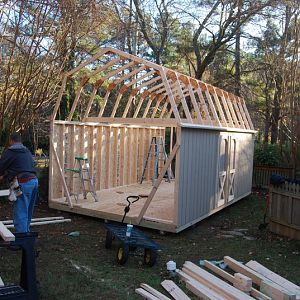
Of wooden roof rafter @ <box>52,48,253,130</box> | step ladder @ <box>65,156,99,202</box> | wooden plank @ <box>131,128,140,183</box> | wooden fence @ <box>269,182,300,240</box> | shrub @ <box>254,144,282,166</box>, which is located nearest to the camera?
wooden fence @ <box>269,182,300,240</box>

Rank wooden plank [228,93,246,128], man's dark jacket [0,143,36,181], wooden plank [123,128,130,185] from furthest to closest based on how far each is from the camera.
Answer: wooden plank [228,93,246,128]
wooden plank [123,128,130,185]
man's dark jacket [0,143,36,181]

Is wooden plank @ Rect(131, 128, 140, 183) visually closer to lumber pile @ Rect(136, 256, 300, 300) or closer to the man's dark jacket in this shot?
the man's dark jacket

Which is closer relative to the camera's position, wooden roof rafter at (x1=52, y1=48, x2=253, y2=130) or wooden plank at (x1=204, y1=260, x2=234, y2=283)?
wooden plank at (x1=204, y1=260, x2=234, y2=283)

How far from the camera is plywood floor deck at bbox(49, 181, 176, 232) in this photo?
8.03 meters

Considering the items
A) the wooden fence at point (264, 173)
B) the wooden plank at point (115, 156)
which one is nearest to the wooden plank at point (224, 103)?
the wooden plank at point (115, 156)

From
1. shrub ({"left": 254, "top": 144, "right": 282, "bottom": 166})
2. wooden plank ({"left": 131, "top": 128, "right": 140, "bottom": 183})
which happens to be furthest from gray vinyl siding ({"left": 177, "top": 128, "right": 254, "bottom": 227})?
shrub ({"left": 254, "top": 144, "right": 282, "bottom": 166})

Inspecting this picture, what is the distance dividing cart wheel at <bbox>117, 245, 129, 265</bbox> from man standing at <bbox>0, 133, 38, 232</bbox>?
4.82 ft

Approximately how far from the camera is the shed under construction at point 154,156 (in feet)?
26.2

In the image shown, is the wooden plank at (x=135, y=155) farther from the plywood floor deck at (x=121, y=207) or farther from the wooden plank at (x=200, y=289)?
the wooden plank at (x=200, y=289)

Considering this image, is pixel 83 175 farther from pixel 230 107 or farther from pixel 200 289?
pixel 200 289

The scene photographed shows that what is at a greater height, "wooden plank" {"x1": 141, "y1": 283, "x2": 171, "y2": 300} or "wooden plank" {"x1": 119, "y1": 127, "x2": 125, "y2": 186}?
"wooden plank" {"x1": 119, "y1": 127, "x2": 125, "y2": 186}

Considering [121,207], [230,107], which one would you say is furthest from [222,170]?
[230,107]

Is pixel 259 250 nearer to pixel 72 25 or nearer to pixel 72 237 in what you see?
pixel 72 237

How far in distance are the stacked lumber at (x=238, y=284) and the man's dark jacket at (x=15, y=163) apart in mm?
2656
